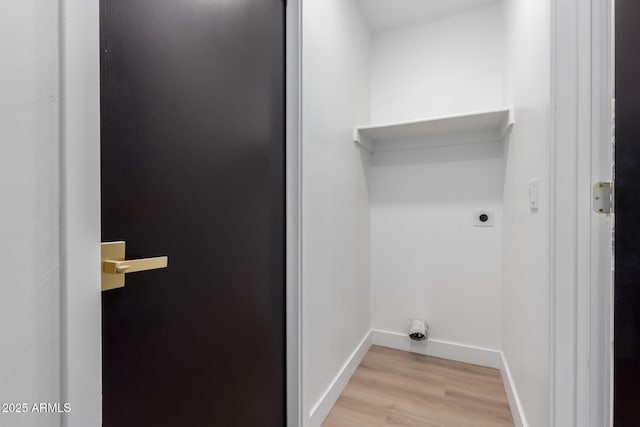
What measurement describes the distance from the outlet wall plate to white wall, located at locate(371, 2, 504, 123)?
776mm

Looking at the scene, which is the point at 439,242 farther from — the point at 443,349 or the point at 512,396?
the point at 512,396

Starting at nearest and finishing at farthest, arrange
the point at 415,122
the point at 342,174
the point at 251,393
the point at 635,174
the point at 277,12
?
1. the point at 635,174
2. the point at 251,393
3. the point at 277,12
4. the point at 342,174
5. the point at 415,122

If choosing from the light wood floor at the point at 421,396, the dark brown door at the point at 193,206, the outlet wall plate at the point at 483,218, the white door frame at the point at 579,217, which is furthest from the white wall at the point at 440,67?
the light wood floor at the point at 421,396

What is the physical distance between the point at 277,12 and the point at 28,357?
137 centimetres

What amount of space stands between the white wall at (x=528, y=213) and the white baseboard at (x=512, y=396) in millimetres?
54

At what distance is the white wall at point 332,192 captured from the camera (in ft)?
4.40

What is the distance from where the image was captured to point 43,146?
454mm

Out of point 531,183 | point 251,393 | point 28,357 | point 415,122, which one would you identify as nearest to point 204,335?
point 251,393

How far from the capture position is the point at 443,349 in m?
2.15

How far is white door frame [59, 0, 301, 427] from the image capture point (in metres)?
0.48

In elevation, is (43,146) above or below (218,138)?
below

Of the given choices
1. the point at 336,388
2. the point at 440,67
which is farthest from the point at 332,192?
the point at 440,67

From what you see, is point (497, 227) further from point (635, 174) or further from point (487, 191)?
point (635, 174)

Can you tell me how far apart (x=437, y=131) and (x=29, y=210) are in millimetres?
2218
